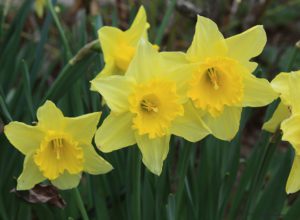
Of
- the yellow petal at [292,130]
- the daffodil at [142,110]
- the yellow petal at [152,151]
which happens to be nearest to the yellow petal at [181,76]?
the daffodil at [142,110]

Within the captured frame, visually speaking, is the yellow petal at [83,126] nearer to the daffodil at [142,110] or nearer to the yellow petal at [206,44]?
the daffodil at [142,110]

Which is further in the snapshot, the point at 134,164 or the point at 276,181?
the point at 276,181

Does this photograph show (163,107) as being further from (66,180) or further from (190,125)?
(66,180)

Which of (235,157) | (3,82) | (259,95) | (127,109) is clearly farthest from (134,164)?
(3,82)

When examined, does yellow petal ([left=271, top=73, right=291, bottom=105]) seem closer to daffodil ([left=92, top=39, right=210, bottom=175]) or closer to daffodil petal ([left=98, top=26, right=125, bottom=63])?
daffodil ([left=92, top=39, right=210, bottom=175])

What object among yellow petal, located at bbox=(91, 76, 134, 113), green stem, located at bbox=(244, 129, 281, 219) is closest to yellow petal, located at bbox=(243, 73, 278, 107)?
green stem, located at bbox=(244, 129, 281, 219)

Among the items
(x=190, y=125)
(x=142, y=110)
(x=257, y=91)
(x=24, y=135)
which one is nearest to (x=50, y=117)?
(x=24, y=135)

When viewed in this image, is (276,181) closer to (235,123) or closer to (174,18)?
(235,123)

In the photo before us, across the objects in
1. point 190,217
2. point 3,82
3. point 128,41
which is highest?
point 128,41
